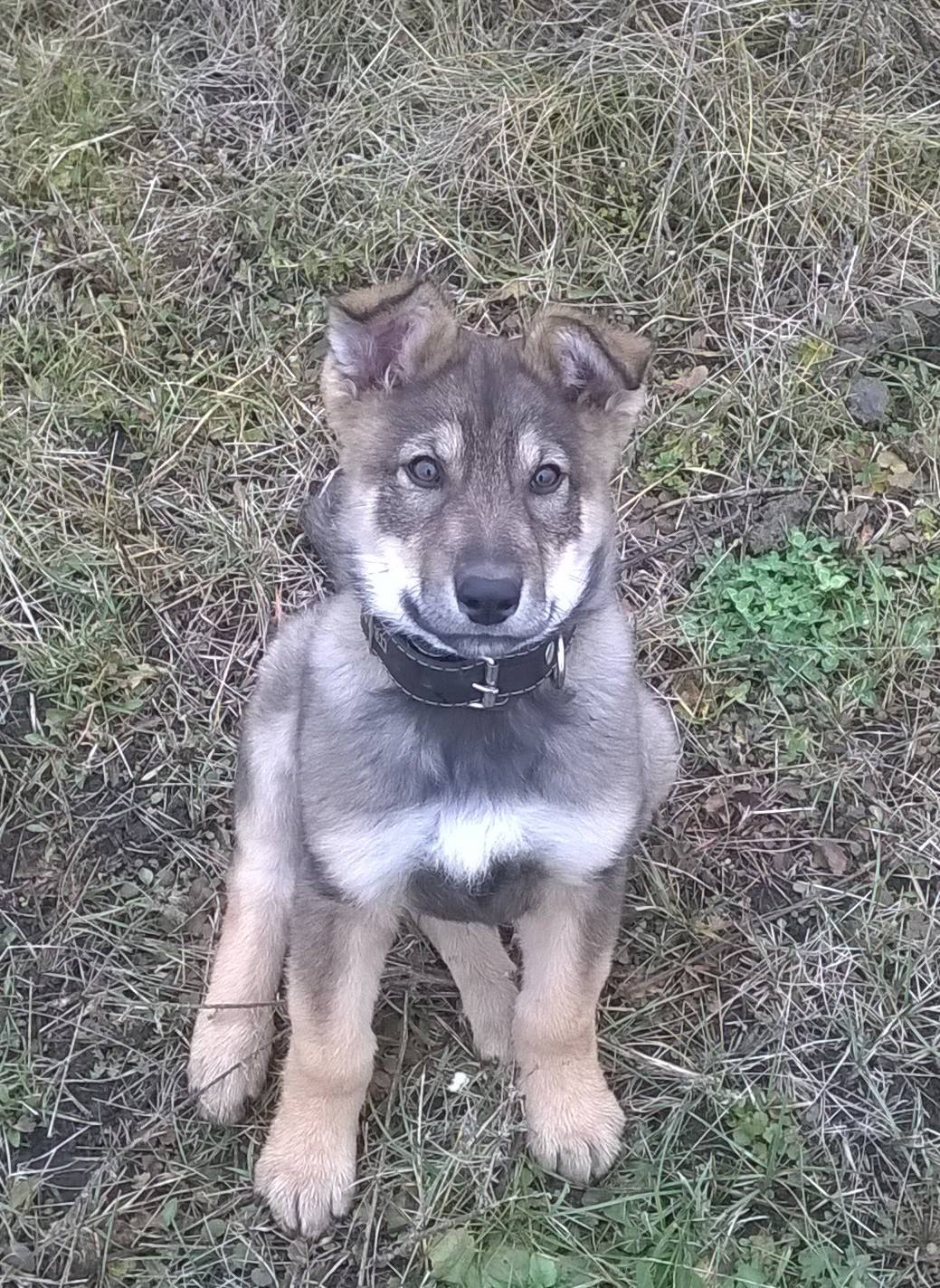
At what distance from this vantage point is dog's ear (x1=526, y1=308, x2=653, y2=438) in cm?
289

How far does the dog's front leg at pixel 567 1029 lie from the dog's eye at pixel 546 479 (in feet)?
3.44

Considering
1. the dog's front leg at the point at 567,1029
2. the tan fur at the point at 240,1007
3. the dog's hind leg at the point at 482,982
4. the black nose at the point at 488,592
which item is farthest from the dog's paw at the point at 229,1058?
the black nose at the point at 488,592

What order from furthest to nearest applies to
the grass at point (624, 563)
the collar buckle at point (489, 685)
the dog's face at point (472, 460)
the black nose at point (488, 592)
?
the grass at point (624, 563)
the collar buckle at point (489, 685)
the dog's face at point (472, 460)
the black nose at point (488, 592)

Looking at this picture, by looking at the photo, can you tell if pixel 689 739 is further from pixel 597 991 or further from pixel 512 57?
pixel 512 57

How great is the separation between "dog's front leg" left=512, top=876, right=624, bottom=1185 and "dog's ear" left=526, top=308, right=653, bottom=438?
4.11 feet

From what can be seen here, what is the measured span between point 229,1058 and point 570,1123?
106 centimetres

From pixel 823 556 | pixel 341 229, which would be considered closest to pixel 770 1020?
pixel 823 556

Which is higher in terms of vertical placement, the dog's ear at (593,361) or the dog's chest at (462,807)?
the dog's ear at (593,361)

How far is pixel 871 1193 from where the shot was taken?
3615mm

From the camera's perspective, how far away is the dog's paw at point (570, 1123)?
3537 mm

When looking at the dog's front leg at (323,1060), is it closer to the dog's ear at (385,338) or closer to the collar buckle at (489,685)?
the collar buckle at (489,685)

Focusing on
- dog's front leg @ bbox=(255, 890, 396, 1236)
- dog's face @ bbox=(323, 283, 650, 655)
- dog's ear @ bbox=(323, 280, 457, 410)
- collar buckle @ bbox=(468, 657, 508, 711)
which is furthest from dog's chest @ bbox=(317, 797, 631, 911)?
dog's ear @ bbox=(323, 280, 457, 410)

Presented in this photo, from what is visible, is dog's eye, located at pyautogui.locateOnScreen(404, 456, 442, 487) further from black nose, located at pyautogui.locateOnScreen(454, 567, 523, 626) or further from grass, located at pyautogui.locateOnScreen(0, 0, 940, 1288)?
grass, located at pyautogui.locateOnScreen(0, 0, 940, 1288)

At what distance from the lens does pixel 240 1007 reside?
144 inches
